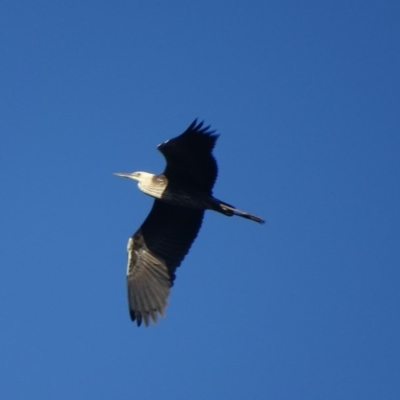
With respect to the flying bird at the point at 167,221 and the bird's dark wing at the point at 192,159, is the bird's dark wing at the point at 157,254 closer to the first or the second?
the flying bird at the point at 167,221

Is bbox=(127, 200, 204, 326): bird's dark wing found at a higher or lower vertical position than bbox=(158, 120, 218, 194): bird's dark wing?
lower

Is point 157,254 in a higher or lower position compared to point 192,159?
lower

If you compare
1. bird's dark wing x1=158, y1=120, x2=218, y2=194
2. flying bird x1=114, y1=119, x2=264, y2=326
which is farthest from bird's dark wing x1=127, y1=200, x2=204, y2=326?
bird's dark wing x1=158, y1=120, x2=218, y2=194

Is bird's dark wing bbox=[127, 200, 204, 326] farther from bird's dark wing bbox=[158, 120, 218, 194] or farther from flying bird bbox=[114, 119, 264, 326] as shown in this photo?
bird's dark wing bbox=[158, 120, 218, 194]

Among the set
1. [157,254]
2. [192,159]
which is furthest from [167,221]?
[192,159]

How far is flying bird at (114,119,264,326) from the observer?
1856 cm

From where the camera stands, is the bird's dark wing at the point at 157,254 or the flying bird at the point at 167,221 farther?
the bird's dark wing at the point at 157,254

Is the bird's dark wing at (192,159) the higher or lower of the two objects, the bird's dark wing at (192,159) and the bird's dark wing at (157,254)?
the higher

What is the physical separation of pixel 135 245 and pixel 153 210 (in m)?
0.68

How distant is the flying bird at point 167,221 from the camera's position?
60.9ft

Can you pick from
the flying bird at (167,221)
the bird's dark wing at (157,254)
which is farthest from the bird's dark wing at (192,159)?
the bird's dark wing at (157,254)

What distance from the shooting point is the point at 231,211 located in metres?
19.0

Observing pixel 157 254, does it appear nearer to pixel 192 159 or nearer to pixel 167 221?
pixel 167 221

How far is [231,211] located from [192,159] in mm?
1210
